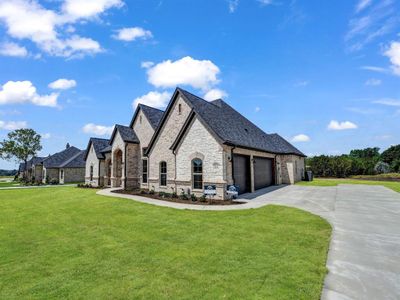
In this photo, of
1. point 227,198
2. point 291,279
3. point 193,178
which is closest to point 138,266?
point 291,279

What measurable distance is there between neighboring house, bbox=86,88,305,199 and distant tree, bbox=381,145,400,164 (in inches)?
2349

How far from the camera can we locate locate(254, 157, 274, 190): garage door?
21.5m

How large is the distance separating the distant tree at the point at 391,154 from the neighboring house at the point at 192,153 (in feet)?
196

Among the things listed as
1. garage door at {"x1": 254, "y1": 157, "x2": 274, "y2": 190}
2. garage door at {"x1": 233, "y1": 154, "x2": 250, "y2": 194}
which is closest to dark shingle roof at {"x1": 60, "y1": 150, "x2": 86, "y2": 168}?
garage door at {"x1": 254, "y1": 157, "x2": 274, "y2": 190}

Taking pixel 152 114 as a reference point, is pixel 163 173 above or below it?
below

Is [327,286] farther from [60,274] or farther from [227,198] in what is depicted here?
[227,198]

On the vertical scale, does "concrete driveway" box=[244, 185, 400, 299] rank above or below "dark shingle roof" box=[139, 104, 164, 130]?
below

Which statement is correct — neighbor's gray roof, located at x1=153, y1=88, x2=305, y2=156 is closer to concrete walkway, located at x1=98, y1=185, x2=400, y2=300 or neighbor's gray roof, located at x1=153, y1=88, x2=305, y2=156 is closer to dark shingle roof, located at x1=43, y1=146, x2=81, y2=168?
concrete walkway, located at x1=98, y1=185, x2=400, y2=300

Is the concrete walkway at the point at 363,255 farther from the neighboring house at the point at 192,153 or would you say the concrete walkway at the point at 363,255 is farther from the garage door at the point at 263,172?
the garage door at the point at 263,172

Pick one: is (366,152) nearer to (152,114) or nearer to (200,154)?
(152,114)

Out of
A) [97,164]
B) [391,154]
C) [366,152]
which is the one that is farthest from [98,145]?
[366,152]

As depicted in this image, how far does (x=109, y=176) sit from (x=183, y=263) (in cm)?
2491

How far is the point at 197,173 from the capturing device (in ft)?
53.9

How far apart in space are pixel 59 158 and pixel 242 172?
133 ft
